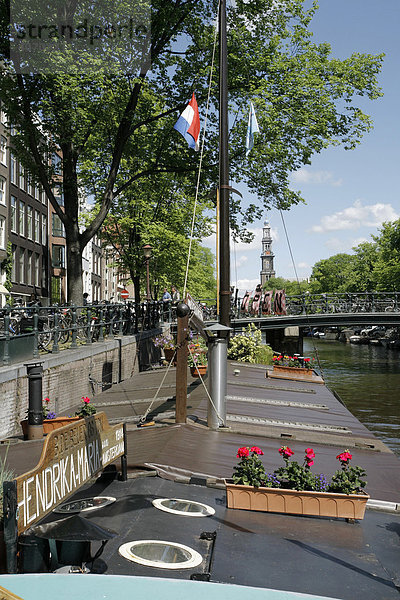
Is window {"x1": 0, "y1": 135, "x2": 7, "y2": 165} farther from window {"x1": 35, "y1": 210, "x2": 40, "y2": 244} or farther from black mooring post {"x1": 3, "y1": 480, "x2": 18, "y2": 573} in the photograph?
black mooring post {"x1": 3, "y1": 480, "x2": 18, "y2": 573}

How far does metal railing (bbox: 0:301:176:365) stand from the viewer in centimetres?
1352

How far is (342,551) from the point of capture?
546 cm

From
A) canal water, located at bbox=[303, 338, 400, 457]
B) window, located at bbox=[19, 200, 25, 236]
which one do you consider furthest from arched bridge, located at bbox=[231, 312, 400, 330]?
window, located at bbox=[19, 200, 25, 236]

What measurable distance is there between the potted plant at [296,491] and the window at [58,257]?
145 ft

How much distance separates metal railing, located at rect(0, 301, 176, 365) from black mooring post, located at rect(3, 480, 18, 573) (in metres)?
9.35

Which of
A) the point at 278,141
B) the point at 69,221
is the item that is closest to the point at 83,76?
the point at 69,221

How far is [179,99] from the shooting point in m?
22.0

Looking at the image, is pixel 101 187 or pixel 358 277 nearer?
pixel 101 187

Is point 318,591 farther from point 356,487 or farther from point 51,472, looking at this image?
point 51,472

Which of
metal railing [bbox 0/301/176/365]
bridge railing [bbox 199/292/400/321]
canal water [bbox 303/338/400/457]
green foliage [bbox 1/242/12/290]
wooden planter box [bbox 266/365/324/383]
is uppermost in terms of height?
green foliage [bbox 1/242/12/290]

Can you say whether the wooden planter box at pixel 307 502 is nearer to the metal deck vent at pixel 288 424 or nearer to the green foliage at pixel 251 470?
the green foliage at pixel 251 470

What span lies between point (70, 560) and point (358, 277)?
83060 mm

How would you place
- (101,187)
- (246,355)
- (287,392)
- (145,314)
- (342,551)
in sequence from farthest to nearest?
(101,187), (145,314), (246,355), (287,392), (342,551)

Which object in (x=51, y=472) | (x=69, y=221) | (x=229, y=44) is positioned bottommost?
(x=51, y=472)
